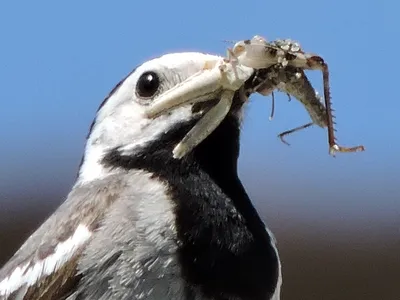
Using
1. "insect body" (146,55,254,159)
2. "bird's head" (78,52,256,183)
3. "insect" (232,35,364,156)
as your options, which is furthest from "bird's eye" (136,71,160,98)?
"insect" (232,35,364,156)

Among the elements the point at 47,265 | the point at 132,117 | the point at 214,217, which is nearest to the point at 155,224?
the point at 214,217

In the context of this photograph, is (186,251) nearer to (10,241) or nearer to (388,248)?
(10,241)

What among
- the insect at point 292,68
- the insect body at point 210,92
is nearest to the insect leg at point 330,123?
the insect at point 292,68

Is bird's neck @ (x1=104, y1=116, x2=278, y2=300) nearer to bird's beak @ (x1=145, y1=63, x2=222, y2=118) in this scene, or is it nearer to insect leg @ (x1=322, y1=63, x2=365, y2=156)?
bird's beak @ (x1=145, y1=63, x2=222, y2=118)

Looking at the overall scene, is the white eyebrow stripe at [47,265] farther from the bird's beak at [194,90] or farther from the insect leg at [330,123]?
the insect leg at [330,123]

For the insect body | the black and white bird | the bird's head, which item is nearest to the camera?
the black and white bird

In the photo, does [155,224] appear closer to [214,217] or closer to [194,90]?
[214,217]
